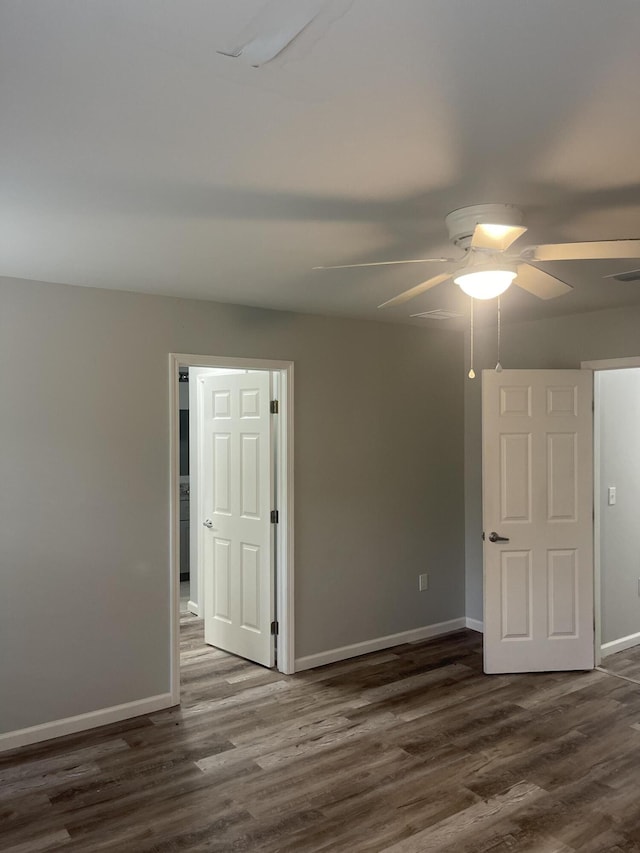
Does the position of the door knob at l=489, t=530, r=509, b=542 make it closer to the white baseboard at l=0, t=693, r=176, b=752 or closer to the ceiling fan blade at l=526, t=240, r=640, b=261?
the white baseboard at l=0, t=693, r=176, b=752

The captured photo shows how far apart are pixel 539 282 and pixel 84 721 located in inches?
129

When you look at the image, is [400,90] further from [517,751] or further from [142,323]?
[517,751]

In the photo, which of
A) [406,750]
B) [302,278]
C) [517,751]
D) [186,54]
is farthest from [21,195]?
[517,751]

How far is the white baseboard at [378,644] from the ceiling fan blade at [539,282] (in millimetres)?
3058

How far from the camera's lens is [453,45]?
4.50ft

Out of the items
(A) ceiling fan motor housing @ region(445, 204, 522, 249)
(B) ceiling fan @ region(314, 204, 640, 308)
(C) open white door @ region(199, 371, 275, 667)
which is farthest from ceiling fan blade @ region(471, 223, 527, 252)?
(C) open white door @ region(199, 371, 275, 667)

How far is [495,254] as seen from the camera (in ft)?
7.57

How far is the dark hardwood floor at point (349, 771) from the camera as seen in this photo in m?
2.73

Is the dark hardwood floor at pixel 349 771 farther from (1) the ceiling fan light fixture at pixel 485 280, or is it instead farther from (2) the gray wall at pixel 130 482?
(1) the ceiling fan light fixture at pixel 485 280

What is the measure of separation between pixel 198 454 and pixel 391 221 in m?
3.58

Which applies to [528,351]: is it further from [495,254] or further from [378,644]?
[495,254]

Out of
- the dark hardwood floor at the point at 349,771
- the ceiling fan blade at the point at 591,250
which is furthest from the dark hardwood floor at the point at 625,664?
the ceiling fan blade at the point at 591,250

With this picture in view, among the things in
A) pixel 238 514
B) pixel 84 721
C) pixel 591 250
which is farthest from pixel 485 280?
pixel 84 721

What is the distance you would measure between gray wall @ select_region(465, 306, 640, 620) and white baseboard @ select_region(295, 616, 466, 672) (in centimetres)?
26
